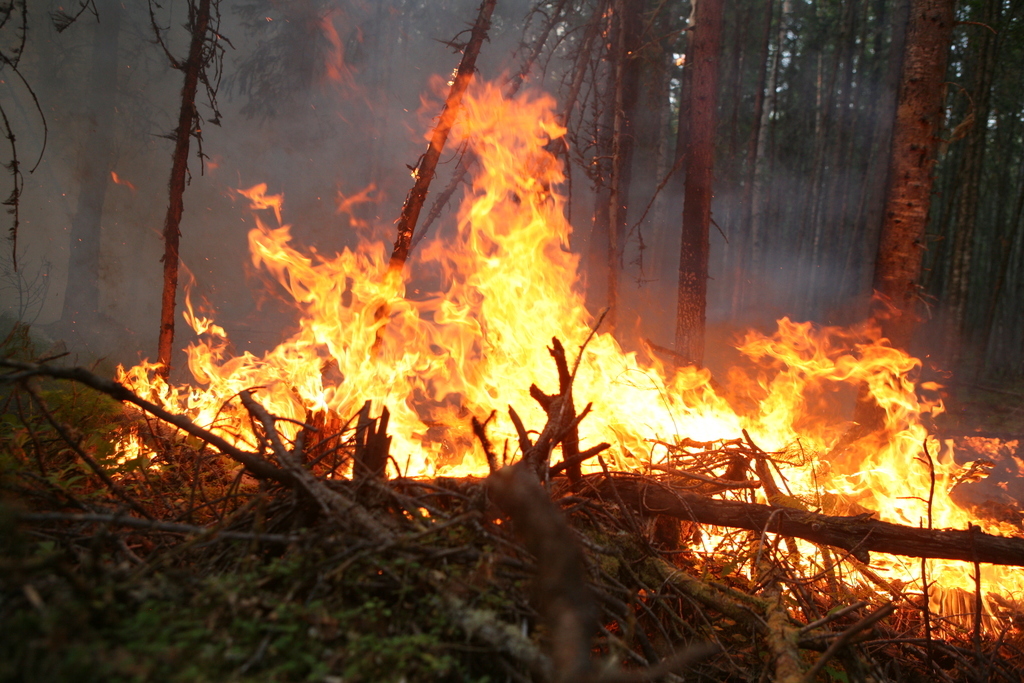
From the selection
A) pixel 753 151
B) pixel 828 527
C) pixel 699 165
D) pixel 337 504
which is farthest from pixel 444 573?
pixel 753 151

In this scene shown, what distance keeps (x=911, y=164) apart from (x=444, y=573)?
22.3ft

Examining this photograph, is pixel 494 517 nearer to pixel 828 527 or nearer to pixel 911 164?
pixel 828 527

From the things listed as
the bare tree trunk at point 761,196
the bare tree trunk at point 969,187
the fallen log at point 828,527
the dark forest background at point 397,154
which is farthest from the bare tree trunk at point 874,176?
the fallen log at point 828,527

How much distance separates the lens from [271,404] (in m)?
5.34

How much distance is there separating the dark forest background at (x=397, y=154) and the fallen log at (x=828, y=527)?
6907 mm

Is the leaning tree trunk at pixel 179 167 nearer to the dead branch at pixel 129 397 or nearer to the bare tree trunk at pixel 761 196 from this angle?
the dead branch at pixel 129 397

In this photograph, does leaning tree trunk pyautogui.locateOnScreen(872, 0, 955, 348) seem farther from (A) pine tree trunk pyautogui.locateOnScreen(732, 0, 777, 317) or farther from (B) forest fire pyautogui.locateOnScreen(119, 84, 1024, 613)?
(A) pine tree trunk pyautogui.locateOnScreen(732, 0, 777, 317)

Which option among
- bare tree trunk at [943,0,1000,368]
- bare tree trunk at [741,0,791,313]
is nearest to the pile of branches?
bare tree trunk at [943,0,1000,368]

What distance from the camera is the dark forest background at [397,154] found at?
1491 centimetres

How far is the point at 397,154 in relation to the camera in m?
23.9

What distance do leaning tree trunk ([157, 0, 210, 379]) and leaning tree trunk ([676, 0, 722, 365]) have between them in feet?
19.5

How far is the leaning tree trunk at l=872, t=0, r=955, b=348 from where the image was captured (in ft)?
19.8

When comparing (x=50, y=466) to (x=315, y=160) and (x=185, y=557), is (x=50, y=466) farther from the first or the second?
(x=315, y=160)

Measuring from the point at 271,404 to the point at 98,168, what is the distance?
615 inches
